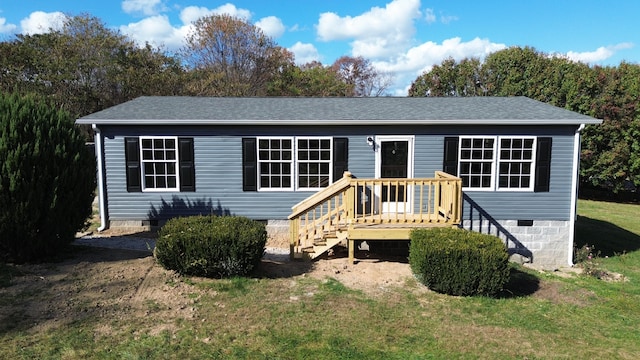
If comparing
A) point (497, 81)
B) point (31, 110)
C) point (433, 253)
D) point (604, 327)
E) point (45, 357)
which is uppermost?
point (497, 81)

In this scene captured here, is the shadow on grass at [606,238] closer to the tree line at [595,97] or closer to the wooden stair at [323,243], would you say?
the tree line at [595,97]

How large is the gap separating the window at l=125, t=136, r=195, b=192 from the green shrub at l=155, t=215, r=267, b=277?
12.0ft

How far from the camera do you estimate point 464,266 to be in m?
6.29

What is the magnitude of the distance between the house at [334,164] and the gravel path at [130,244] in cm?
84

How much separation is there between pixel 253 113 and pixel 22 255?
5719 millimetres

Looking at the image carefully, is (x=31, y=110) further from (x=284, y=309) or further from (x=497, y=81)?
(x=497, y=81)

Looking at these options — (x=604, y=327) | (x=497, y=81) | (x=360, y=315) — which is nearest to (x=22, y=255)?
(x=360, y=315)

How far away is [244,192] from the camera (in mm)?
10273

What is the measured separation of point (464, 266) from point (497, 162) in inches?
182

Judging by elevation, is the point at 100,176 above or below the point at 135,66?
below

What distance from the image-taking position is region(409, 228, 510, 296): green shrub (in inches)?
247

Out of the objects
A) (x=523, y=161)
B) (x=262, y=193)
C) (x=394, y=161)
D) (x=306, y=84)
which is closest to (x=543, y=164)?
(x=523, y=161)

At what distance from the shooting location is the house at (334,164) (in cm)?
994

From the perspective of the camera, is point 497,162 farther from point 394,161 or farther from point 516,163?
point 394,161
